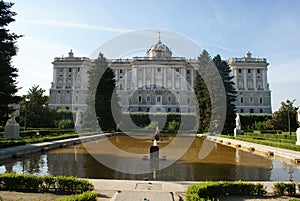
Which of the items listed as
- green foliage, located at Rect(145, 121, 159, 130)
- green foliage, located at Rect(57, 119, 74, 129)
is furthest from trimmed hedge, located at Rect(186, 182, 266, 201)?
green foliage, located at Rect(57, 119, 74, 129)

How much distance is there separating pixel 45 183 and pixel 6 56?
11.6 meters

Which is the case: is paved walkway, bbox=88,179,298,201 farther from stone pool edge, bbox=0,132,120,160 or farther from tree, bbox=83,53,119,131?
tree, bbox=83,53,119,131

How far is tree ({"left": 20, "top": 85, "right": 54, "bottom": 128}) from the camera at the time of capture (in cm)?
3027

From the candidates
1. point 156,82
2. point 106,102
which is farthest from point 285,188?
point 156,82

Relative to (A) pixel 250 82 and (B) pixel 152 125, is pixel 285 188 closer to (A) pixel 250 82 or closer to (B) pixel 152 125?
(B) pixel 152 125

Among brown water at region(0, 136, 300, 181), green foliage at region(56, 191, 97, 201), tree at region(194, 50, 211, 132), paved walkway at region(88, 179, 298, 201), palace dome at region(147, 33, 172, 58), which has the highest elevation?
palace dome at region(147, 33, 172, 58)

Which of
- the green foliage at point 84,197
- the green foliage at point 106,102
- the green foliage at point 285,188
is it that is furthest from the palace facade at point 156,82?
the green foliage at point 84,197

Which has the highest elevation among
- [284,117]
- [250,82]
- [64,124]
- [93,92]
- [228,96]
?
[250,82]

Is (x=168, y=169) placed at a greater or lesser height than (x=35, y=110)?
lesser

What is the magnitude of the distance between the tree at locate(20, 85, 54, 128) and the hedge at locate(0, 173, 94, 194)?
2614 centimetres

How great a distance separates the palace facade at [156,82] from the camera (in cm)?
5856

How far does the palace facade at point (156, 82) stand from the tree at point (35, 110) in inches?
1075

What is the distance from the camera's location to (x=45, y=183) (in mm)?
5590

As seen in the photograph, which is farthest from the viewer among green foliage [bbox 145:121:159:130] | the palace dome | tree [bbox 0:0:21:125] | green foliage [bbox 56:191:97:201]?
the palace dome
